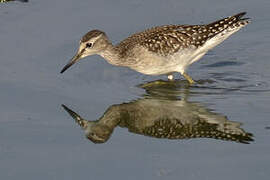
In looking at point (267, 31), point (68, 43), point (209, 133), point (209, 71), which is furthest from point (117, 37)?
point (209, 133)

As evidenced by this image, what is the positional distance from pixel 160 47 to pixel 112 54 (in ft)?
3.18

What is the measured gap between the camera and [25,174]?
1027cm

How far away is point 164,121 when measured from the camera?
1208 cm

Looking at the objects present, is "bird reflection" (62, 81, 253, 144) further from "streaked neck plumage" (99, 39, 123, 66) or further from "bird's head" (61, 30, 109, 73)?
"bird's head" (61, 30, 109, 73)

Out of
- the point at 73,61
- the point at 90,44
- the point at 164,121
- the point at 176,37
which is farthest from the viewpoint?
the point at 176,37

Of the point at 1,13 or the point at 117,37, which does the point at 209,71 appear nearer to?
the point at 117,37

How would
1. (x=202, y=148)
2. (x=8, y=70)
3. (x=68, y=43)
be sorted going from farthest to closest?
(x=68, y=43) → (x=8, y=70) → (x=202, y=148)

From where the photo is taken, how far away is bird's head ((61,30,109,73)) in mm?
13789

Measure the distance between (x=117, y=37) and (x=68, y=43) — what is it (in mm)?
1117

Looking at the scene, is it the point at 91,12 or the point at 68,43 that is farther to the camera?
the point at 91,12

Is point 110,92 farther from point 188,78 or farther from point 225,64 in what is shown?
point 225,64

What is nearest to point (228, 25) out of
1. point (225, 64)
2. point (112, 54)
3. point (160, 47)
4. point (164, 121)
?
point (225, 64)

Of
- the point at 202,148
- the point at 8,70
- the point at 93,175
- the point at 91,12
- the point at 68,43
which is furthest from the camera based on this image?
the point at 91,12

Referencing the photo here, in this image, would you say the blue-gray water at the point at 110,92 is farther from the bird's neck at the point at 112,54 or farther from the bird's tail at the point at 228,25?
the bird's tail at the point at 228,25
